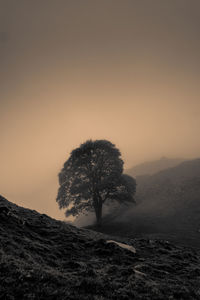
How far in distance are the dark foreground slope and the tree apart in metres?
19.0

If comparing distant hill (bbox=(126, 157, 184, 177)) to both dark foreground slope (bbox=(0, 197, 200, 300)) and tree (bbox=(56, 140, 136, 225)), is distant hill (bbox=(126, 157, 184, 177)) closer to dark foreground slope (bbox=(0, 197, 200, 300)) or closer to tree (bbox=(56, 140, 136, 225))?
tree (bbox=(56, 140, 136, 225))

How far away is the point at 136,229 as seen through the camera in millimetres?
31172

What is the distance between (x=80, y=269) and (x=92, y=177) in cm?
2592

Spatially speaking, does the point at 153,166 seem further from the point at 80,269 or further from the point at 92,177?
the point at 80,269

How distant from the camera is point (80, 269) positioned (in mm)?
9922

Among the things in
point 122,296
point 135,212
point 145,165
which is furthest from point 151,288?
point 145,165

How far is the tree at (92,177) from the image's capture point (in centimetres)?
3559

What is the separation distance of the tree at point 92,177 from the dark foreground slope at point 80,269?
748 inches

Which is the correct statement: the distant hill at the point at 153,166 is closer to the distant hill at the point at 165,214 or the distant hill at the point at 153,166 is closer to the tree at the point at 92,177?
the distant hill at the point at 165,214

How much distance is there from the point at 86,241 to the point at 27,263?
744 cm

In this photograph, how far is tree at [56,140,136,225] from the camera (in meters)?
35.6

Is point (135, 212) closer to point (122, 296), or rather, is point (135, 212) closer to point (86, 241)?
point (86, 241)

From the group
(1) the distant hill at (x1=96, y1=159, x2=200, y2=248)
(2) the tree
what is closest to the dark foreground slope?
(1) the distant hill at (x1=96, y1=159, x2=200, y2=248)

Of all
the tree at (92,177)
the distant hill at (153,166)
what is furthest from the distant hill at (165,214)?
the distant hill at (153,166)
